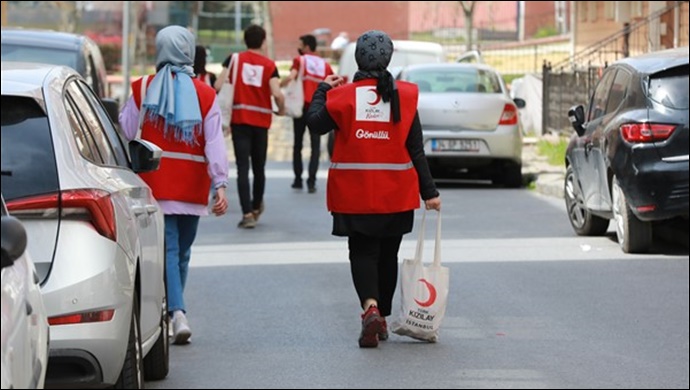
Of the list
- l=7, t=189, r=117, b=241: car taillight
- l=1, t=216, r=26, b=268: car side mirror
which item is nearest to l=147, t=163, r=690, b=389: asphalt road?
l=7, t=189, r=117, b=241: car taillight

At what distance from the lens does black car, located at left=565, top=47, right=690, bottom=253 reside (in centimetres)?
1348

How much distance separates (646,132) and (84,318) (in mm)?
7828

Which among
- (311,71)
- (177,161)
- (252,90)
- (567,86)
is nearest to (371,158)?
(177,161)

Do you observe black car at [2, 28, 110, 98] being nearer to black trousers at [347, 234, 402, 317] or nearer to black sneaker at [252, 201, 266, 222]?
black sneaker at [252, 201, 266, 222]

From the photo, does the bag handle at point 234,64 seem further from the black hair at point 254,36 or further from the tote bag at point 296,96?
the tote bag at point 296,96

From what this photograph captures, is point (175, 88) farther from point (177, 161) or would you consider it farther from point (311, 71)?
point (311, 71)

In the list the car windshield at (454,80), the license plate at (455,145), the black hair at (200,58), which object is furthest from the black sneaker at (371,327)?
the car windshield at (454,80)

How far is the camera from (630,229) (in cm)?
1409

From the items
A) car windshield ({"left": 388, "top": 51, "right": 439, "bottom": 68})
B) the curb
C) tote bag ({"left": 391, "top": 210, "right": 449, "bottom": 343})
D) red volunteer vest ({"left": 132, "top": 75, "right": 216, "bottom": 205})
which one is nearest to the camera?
red volunteer vest ({"left": 132, "top": 75, "right": 216, "bottom": 205})

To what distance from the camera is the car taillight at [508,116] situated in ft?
71.0

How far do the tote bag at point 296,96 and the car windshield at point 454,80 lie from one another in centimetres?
249

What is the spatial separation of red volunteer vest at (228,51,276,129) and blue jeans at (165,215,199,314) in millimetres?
6571

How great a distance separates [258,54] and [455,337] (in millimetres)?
6459

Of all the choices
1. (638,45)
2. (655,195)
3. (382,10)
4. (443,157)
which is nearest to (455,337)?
(655,195)
